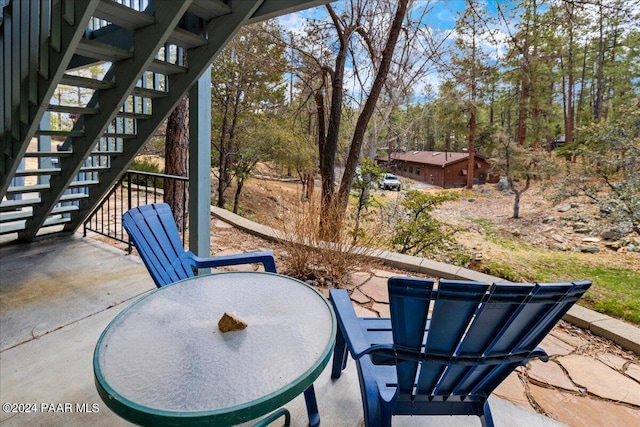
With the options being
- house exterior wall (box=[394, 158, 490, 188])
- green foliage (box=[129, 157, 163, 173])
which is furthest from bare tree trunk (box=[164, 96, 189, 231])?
house exterior wall (box=[394, 158, 490, 188])

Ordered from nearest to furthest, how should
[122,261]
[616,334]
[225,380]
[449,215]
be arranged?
[225,380] < [616,334] < [122,261] < [449,215]

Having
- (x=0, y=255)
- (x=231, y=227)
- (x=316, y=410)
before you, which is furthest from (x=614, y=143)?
(x=0, y=255)

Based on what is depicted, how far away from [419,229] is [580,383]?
10.6ft

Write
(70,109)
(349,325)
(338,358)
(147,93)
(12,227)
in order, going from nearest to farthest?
(349,325) → (338,358) → (70,109) → (147,93) → (12,227)

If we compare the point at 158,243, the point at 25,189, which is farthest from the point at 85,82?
the point at 25,189

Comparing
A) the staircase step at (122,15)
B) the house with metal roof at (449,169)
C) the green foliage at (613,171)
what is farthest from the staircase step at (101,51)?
the house with metal roof at (449,169)

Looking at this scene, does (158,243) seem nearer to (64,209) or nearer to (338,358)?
(338,358)

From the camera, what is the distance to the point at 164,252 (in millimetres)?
2141

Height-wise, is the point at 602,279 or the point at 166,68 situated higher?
the point at 166,68

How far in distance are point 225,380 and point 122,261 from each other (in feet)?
9.89

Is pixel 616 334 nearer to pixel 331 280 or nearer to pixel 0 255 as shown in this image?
pixel 331 280

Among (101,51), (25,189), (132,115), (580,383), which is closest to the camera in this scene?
(580,383)

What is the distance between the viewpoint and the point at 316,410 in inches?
60.4

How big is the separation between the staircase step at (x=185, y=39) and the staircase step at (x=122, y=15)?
0.17m
